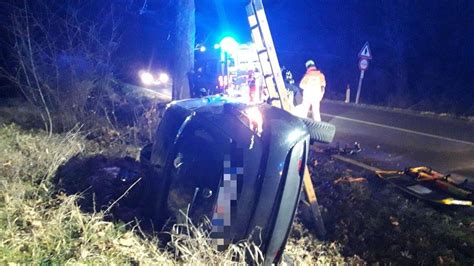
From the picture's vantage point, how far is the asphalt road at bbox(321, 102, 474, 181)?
23.9 feet

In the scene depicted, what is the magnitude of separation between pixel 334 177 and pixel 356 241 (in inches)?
65.6

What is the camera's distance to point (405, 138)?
29.8 ft

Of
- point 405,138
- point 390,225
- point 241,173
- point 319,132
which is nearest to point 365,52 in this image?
point 405,138

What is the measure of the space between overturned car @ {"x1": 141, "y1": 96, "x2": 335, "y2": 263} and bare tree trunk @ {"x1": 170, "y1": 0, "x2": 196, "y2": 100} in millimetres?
6093

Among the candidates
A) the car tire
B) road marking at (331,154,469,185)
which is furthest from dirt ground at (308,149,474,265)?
the car tire

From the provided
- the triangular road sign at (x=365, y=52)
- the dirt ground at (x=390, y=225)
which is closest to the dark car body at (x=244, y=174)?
the dirt ground at (x=390, y=225)

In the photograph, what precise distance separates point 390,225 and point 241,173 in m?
2.53

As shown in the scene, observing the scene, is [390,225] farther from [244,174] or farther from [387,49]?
[387,49]

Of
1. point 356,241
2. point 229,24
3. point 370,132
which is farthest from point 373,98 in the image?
point 229,24

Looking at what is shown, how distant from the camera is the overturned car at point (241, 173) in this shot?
278cm

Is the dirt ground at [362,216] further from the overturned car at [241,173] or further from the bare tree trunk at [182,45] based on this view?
the bare tree trunk at [182,45]

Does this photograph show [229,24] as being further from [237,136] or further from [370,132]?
[237,136]

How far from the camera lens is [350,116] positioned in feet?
38.6

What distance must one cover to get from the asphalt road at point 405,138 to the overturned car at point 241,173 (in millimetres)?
4579
